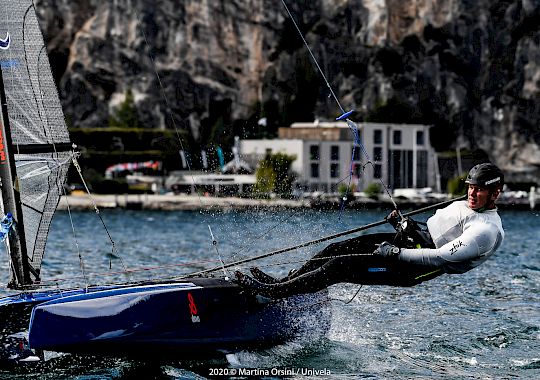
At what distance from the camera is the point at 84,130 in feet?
314

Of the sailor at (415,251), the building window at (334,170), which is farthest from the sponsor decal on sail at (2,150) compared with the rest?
the building window at (334,170)

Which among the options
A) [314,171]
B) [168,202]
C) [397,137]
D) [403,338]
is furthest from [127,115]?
[403,338]

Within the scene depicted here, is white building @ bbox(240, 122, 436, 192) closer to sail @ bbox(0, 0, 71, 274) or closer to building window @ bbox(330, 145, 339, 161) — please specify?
building window @ bbox(330, 145, 339, 161)

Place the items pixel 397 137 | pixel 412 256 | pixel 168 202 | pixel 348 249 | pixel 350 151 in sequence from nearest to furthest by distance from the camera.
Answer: pixel 412 256
pixel 348 249
pixel 168 202
pixel 350 151
pixel 397 137

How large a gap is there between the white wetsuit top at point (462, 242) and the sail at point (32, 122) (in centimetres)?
432

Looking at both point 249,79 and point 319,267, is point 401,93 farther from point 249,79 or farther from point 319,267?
point 319,267

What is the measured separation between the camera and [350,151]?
3442 inches

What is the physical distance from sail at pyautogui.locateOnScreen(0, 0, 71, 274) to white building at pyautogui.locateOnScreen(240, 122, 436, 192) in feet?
218

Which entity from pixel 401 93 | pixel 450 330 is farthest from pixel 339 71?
pixel 450 330

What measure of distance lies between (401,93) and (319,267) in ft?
297

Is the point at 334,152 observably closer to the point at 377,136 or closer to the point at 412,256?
the point at 377,136

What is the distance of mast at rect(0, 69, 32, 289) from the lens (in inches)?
429

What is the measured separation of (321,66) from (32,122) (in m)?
91.9

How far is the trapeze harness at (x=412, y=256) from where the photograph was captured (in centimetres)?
1020
